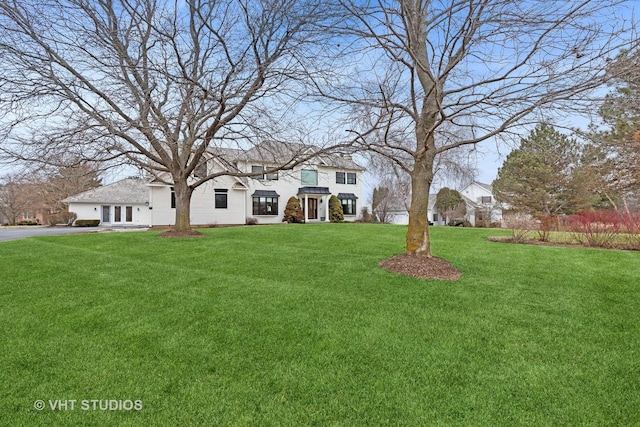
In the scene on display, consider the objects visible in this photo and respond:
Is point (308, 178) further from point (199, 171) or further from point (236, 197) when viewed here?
point (199, 171)

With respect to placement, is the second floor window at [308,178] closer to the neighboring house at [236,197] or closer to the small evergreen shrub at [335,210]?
the neighboring house at [236,197]

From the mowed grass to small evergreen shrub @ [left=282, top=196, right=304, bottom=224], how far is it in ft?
60.2

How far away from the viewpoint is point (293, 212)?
25203 millimetres

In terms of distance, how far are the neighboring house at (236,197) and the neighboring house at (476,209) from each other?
6900 millimetres

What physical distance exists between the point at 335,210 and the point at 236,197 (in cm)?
779

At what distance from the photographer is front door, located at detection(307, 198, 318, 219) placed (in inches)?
1061

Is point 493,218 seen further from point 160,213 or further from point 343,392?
point 343,392

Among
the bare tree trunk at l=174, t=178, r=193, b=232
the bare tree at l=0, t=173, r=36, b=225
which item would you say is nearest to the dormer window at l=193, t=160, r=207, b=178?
the bare tree trunk at l=174, t=178, r=193, b=232

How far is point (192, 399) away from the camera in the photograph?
99.6 inches

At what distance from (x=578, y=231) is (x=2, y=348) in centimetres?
1509

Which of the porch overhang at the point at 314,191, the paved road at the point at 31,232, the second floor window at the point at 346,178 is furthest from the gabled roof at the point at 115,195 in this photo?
the second floor window at the point at 346,178

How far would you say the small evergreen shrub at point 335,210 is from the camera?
2645 centimetres

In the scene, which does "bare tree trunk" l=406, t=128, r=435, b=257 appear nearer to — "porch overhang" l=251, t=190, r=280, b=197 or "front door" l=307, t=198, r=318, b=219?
"porch overhang" l=251, t=190, r=280, b=197

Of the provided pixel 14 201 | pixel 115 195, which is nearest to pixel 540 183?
pixel 115 195
